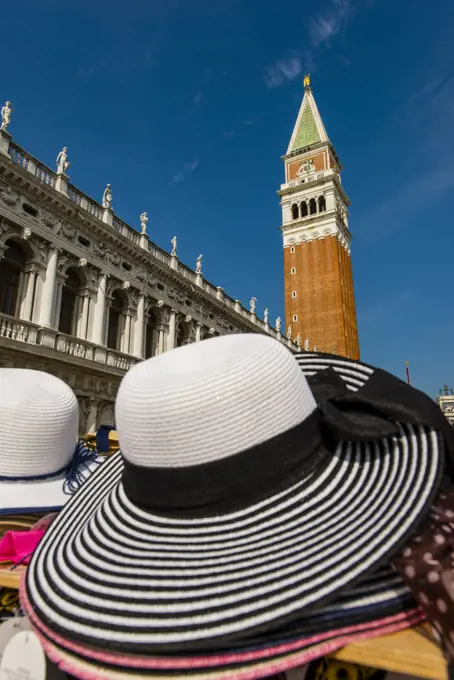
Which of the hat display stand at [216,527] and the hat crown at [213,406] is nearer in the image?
the hat display stand at [216,527]

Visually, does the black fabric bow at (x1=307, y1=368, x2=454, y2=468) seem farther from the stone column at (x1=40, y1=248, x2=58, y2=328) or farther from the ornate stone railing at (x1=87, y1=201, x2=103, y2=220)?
the ornate stone railing at (x1=87, y1=201, x2=103, y2=220)

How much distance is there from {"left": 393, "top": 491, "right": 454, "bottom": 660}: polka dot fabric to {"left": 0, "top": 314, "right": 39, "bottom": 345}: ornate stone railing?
11.8 metres

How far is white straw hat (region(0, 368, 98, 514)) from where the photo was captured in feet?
6.86

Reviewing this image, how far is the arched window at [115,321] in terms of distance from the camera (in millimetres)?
16422

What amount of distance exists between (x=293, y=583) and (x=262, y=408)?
1.40 feet

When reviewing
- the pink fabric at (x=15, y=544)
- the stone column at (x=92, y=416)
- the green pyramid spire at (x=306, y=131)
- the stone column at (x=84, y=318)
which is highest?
the green pyramid spire at (x=306, y=131)

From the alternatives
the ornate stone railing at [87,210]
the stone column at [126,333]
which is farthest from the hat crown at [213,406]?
the stone column at [126,333]

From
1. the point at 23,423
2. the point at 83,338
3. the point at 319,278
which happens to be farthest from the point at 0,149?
the point at 319,278

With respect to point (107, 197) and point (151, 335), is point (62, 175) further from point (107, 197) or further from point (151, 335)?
point (151, 335)

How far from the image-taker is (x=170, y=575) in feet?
3.39

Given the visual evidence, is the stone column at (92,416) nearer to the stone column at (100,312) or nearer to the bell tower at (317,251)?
the stone column at (100,312)

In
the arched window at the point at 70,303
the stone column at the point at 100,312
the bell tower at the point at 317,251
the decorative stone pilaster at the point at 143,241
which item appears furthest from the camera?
the bell tower at the point at 317,251

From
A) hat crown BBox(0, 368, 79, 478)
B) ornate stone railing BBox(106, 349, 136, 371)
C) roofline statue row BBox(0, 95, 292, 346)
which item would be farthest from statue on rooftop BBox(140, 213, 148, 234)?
hat crown BBox(0, 368, 79, 478)

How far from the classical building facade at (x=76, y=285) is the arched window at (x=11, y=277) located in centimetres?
3
